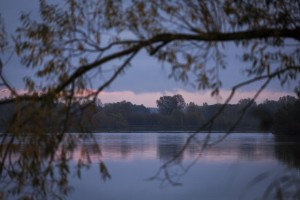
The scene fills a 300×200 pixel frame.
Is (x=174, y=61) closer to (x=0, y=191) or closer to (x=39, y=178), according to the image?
(x=39, y=178)

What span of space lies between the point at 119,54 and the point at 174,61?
15.3 inches

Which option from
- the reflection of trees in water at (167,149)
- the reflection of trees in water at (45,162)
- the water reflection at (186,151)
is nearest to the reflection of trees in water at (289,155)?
the water reflection at (186,151)

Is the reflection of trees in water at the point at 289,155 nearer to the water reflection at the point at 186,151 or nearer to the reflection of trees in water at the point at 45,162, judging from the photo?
the water reflection at the point at 186,151

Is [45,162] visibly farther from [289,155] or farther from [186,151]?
[186,151]

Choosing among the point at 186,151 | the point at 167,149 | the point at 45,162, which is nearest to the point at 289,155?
the point at 186,151

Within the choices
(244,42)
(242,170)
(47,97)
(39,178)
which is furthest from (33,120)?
(242,170)

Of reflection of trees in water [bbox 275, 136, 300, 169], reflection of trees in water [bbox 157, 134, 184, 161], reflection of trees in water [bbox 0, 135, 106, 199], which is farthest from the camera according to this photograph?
reflection of trees in water [bbox 157, 134, 184, 161]

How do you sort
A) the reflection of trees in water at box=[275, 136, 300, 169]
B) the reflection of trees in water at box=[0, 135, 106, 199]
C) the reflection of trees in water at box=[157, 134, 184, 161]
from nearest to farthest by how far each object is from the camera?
the reflection of trees in water at box=[0, 135, 106, 199] < the reflection of trees in water at box=[275, 136, 300, 169] < the reflection of trees in water at box=[157, 134, 184, 161]

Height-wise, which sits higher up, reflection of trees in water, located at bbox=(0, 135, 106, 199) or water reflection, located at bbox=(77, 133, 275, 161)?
reflection of trees in water, located at bbox=(0, 135, 106, 199)

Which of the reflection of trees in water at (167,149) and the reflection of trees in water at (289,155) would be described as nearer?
the reflection of trees in water at (289,155)

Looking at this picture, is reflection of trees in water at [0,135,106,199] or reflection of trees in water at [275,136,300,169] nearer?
reflection of trees in water at [0,135,106,199]

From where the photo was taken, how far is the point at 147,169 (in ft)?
46.7

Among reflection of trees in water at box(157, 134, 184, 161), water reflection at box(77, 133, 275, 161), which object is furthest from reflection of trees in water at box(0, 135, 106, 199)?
reflection of trees in water at box(157, 134, 184, 161)

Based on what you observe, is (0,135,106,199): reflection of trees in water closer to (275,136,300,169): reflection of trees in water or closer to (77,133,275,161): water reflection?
(77,133,275,161): water reflection
